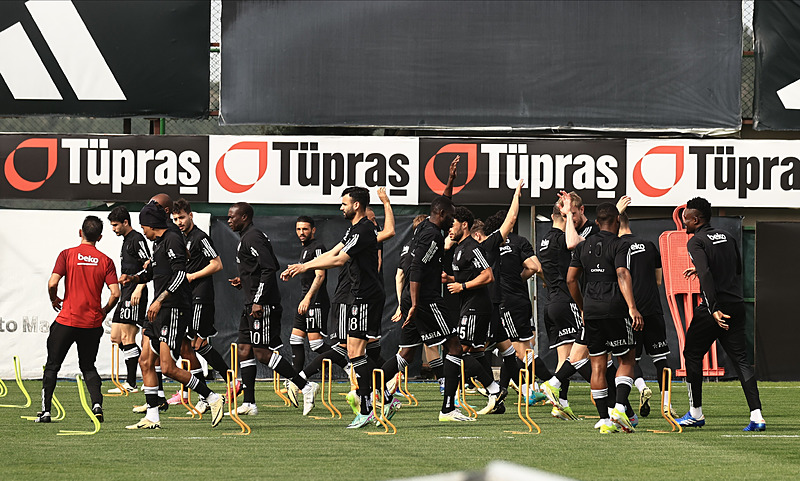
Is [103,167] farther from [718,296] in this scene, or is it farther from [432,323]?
[718,296]

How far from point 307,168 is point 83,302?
22.9ft

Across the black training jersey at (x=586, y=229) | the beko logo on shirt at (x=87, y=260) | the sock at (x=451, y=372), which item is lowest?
the sock at (x=451, y=372)

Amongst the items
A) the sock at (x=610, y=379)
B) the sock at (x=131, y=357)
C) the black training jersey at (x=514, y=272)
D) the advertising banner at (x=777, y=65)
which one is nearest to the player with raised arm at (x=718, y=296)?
the sock at (x=610, y=379)

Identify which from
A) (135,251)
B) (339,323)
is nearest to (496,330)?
(339,323)

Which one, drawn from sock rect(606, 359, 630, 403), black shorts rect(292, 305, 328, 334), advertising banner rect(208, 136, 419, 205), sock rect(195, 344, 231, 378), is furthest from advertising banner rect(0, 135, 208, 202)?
sock rect(606, 359, 630, 403)

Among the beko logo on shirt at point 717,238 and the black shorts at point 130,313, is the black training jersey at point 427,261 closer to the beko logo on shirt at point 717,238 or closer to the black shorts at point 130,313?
the beko logo on shirt at point 717,238

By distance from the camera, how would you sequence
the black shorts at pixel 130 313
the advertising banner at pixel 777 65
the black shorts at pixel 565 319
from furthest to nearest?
the advertising banner at pixel 777 65, the black shorts at pixel 130 313, the black shorts at pixel 565 319

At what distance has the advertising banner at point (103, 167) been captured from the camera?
58.3 feet

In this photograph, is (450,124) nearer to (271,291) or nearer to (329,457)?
(271,291)

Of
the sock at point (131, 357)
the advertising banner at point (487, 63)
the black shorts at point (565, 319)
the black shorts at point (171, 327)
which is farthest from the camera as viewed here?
the advertising banner at point (487, 63)

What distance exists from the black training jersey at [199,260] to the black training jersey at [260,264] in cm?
50

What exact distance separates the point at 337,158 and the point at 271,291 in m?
5.91

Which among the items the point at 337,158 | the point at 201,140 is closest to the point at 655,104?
the point at 337,158

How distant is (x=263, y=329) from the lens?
40.7 feet
